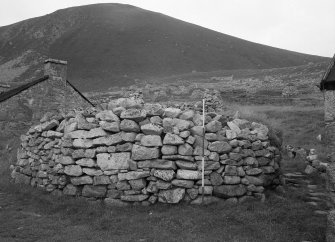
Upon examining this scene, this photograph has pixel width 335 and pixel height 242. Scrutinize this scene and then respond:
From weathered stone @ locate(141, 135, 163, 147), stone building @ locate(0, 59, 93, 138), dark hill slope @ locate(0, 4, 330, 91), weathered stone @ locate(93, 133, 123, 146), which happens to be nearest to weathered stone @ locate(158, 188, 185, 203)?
weathered stone @ locate(141, 135, 163, 147)

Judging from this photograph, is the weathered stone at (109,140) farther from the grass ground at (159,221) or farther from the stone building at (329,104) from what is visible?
the stone building at (329,104)

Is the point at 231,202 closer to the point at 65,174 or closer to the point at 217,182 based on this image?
the point at 217,182

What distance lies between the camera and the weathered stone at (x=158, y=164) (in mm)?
9695

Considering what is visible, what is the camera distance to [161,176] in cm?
966

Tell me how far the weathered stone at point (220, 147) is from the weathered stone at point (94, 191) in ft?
9.92

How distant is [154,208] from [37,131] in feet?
17.6

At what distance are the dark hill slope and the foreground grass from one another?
185 feet

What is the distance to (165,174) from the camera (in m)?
9.64

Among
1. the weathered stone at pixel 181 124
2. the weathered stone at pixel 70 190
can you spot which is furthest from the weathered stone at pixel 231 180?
the weathered stone at pixel 70 190

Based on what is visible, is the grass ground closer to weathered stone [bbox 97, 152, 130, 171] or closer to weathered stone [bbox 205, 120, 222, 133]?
weathered stone [bbox 97, 152, 130, 171]

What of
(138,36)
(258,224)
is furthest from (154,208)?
(138,36)

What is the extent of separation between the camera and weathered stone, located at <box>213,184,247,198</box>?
382 inches

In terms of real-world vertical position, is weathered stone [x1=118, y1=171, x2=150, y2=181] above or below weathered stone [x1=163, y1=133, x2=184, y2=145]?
below

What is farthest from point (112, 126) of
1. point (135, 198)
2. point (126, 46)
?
point (126, 46)
